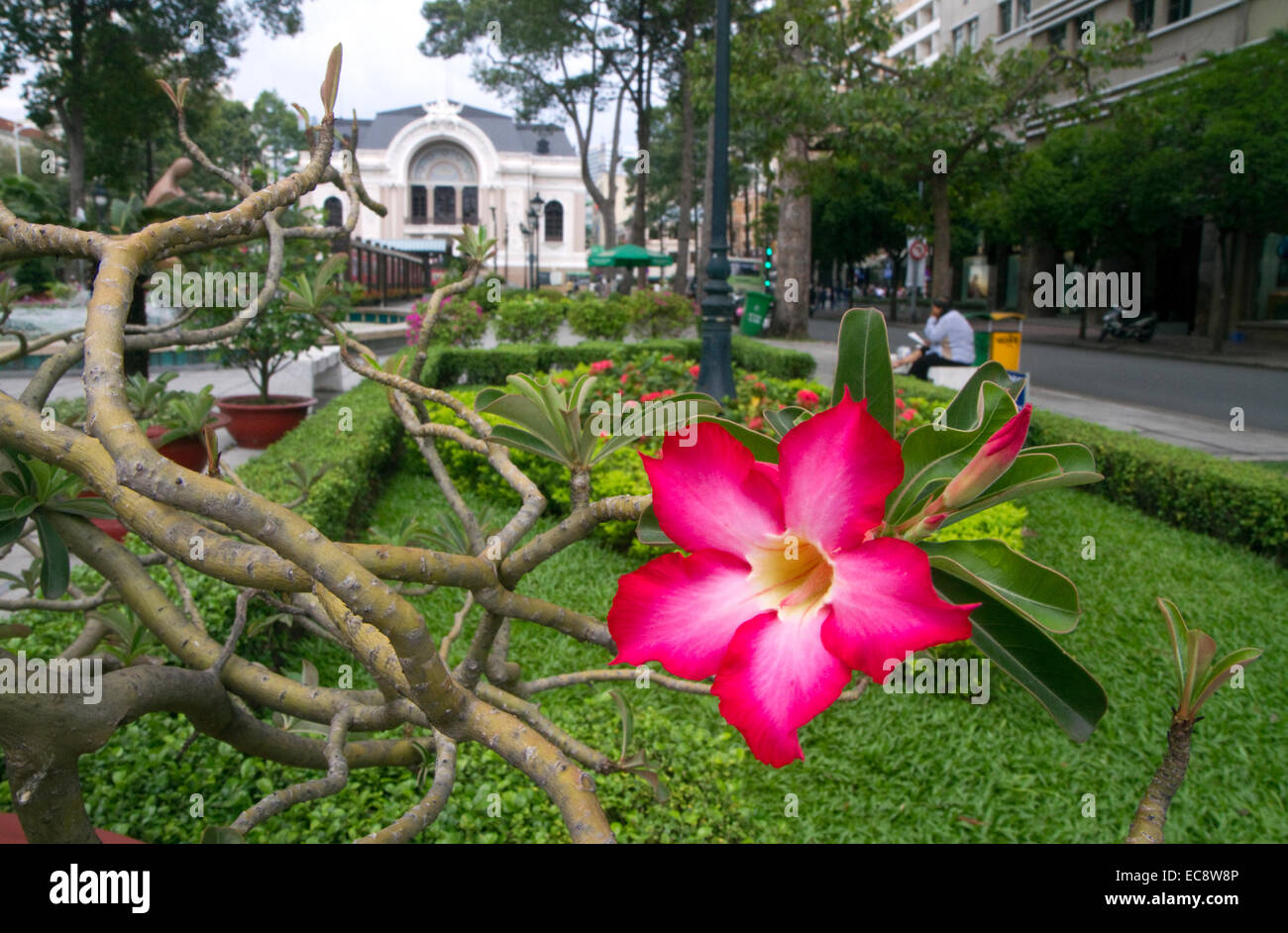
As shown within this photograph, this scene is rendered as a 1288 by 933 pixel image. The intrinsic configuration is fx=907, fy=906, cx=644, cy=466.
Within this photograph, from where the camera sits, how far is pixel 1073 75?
1354 cm

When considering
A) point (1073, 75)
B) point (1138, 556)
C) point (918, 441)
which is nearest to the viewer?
point (918, 441)

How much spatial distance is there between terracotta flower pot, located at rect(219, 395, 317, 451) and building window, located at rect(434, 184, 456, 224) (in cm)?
5046

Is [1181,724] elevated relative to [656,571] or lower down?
lower down

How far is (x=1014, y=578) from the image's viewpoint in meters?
0.60

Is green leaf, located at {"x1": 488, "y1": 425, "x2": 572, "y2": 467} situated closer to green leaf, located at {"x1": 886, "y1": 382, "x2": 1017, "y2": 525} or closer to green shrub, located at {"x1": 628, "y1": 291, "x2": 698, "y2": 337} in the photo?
green leaf, located at {"x1": 886, "y1": 382, "x2": 1017, "y2": 525}

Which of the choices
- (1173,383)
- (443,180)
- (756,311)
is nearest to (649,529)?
(1173,383)

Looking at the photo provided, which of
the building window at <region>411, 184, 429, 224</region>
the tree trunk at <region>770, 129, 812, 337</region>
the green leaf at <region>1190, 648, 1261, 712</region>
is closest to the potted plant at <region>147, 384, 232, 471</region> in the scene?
the green leaf at <region>1190, 648, 1261, 712</region>

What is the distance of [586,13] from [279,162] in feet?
94.4

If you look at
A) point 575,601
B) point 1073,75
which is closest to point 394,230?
point 1073,75

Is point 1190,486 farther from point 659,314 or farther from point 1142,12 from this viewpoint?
point 1142,12

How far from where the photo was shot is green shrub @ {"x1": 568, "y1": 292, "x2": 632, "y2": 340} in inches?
658

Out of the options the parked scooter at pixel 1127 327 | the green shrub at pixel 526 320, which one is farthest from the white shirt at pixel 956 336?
the parked scooter at pixel 1127 327

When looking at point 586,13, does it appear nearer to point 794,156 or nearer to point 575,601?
point 794,156

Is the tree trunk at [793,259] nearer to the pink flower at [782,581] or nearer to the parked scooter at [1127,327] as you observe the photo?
the parked scooter at [1127,327]
